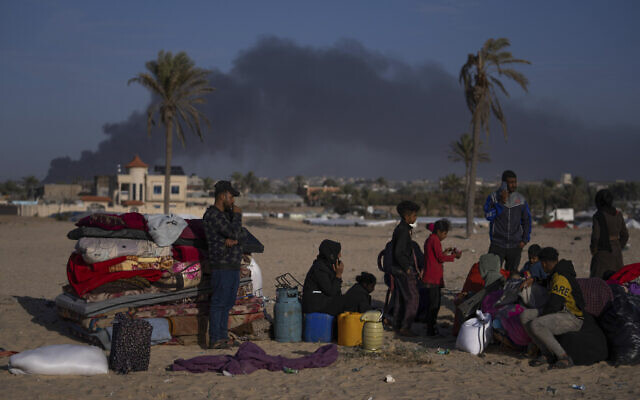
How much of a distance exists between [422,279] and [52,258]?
15.0 meters

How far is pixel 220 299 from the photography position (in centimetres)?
731

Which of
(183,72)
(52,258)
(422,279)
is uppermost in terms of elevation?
(183,72)

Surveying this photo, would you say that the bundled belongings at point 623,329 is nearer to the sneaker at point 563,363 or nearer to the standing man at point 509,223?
the sneaker at point 563,363

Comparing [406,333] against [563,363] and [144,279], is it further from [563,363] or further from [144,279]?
[144,279]

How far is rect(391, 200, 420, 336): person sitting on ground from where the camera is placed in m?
7.96

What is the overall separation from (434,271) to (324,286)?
156cm

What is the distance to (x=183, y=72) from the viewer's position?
89.8ft

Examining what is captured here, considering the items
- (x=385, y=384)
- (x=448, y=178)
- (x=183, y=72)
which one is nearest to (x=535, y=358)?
(x=385, y=384)

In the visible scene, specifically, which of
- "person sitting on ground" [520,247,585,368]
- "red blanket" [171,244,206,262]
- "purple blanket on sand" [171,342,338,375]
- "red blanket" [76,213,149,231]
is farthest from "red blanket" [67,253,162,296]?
"person sitting on ground" [520,247,585,368]

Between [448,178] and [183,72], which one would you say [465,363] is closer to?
[183,72]

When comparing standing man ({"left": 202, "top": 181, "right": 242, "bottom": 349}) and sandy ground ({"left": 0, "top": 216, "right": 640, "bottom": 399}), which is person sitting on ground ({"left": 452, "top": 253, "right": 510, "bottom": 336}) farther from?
standing man ({"left": 202, "top": 181, "right": 242, "bottom": 349})

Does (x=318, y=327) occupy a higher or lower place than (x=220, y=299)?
lower

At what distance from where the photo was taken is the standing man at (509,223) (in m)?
8.53

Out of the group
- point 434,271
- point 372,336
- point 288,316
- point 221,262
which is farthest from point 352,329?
point 221,262
